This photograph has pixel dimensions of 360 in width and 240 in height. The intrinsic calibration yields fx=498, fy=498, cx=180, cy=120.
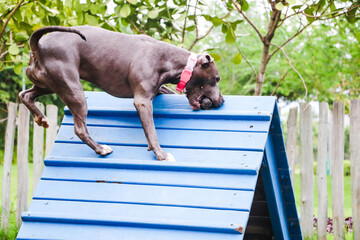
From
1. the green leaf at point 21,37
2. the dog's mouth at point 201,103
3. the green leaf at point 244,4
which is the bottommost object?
the green leaf at point 21,37

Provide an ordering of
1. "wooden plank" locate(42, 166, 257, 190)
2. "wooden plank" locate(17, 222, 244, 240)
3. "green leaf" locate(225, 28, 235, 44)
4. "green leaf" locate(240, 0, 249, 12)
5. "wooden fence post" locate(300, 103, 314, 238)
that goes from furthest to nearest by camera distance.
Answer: "wooden fence post" locate(300, 103, 314, 238) → "green leaf" locate(240, 0, 249, 12) → "green leaf" locate(225, 28, 235, 44) → "wooden plank" locate(42, 166, 257, 190) → "wooden plank" locate(17, 222, 244, 240)

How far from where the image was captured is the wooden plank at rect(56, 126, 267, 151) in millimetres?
2986

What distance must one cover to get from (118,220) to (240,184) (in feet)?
2.24

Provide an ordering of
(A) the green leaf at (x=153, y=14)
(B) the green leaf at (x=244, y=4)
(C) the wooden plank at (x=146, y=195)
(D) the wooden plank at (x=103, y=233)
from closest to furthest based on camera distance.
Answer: (D) the wooden plank at (x=103, y=233) < (C) the wooden plank at (x=146, y=195) < (B) the green leaf at (x=244, y=4) < (A) the green leaf at (x=153, y=14)

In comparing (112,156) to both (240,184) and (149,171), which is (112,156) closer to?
(149,171)

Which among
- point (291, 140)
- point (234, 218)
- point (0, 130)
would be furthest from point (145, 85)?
point (0, 130)

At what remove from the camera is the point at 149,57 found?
3.14 metres

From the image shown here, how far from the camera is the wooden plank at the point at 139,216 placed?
251 centimetres

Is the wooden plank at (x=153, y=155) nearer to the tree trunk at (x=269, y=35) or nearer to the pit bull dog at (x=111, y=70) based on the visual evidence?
the pit bull dog at (x=111, y=70)

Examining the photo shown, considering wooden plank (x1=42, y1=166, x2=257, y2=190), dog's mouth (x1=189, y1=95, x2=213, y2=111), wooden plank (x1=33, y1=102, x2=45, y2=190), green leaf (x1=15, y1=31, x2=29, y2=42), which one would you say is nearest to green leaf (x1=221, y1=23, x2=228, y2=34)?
dog's mouth (x1=189, y1=95, x2=213, y2=111)

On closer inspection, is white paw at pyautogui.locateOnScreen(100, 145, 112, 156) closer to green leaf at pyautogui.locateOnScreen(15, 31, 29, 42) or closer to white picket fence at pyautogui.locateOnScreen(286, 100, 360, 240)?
green leaf at pyautogui.locateOnScreen(15, 31, 29, 42)

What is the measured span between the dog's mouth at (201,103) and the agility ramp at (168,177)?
5 centimetres

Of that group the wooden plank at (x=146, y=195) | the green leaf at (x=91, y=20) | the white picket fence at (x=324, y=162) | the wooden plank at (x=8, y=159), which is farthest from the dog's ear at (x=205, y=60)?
the wooden plank at (x=8, y=159)

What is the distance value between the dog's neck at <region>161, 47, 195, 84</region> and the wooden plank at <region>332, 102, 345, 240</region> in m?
1.83
